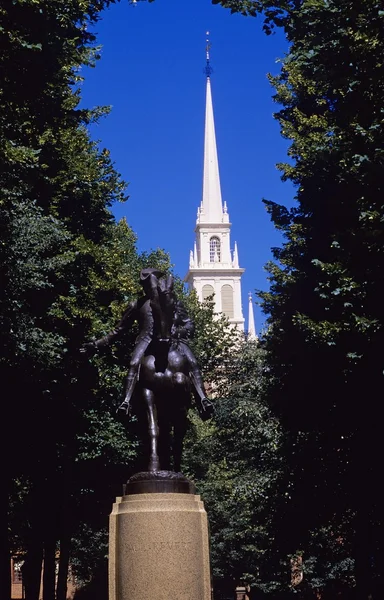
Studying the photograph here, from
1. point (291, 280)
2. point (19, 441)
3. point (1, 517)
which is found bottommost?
point (1, 517)

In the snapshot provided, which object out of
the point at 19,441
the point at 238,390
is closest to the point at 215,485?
the point at 238,390

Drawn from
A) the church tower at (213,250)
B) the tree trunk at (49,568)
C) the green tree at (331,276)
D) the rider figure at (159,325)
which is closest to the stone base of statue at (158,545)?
the rider figure at (159,325)

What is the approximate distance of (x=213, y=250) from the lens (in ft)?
464

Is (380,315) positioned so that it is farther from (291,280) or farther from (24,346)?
(24,346)

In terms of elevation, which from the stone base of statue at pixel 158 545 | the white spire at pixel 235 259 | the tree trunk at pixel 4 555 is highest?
the white spire at pixel 235 259

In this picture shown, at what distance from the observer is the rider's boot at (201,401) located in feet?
41.0

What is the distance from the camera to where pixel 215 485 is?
4022 centimetres

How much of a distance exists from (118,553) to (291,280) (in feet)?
42.4

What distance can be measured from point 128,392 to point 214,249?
130010 millimetres

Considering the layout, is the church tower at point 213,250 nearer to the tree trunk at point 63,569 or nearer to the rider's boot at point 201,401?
the tree trunk at point 63,569

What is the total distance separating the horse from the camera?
1228 centimetres

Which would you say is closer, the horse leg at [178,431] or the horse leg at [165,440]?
the horse leg at [165,440]

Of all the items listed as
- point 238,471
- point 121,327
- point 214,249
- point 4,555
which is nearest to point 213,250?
point 214,249

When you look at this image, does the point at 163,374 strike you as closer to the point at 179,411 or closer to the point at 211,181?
the point at 179,411
